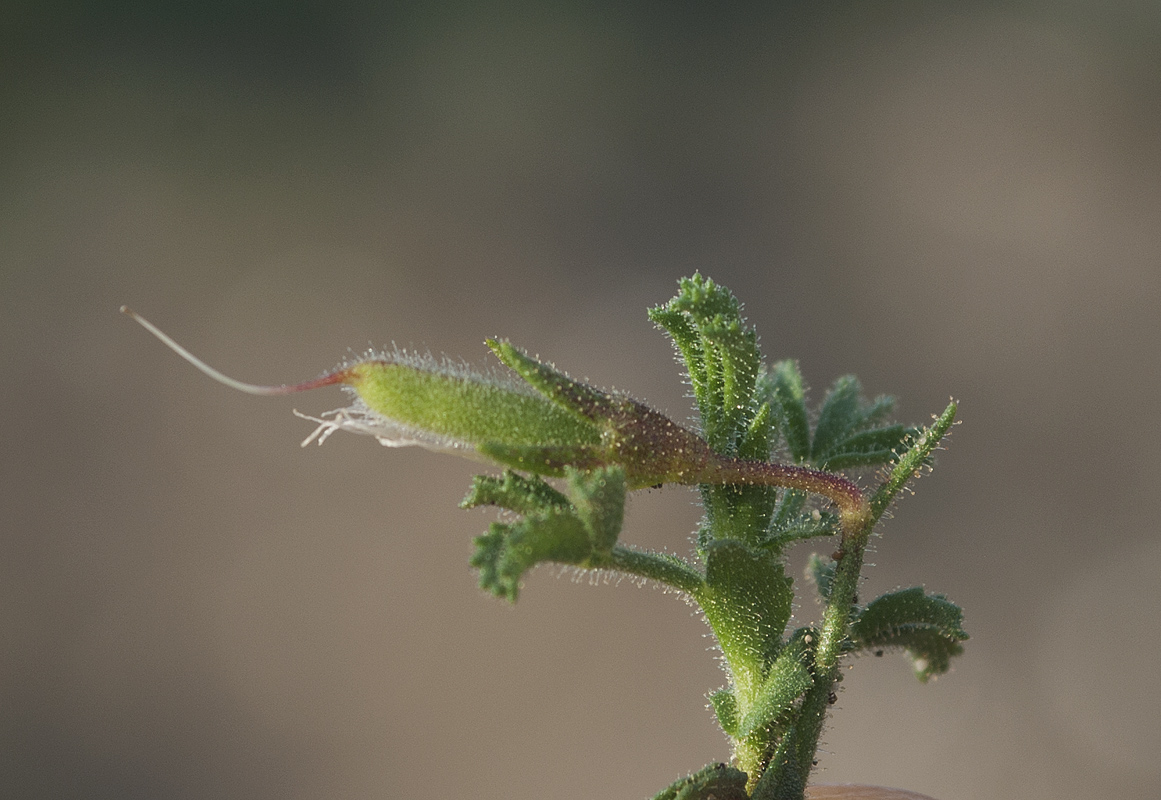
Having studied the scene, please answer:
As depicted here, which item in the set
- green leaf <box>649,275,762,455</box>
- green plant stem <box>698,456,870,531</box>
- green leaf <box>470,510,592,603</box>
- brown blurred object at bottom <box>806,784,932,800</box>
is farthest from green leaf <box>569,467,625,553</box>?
brown blurred object at bottom <box>806,784,932,800</box>

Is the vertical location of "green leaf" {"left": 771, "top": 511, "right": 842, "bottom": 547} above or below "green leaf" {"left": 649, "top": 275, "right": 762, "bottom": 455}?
below

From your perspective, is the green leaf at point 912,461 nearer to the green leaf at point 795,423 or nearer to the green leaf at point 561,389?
the green leaf at point 795,423

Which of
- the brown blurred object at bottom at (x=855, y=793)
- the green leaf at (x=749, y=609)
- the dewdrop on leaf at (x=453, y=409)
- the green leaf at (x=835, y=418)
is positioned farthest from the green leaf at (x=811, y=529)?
the brown blurred object at bottom at (x=855, y=793)

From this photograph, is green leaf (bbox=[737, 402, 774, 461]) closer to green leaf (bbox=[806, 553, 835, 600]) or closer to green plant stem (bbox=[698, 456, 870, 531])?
green plant stem (bbox=[698, 456, 870, 531])

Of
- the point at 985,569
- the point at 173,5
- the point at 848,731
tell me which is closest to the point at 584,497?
the point at 848,731

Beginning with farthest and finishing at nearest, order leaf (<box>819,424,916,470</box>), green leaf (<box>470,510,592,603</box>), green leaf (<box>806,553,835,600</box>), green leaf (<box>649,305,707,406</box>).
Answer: leaf (<box>819,424,916,470</box>) → green leaf (<box>806,553,835,600</box>) → green leaf (<box>649,305,707,406</box>) → green leaf (<box>470,510,592,603</box>)

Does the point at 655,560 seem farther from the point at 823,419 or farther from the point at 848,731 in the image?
the point at 848,731
